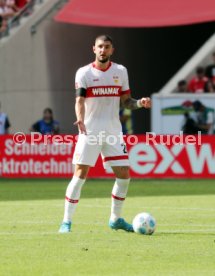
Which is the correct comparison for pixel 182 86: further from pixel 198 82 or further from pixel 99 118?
pixel 99 118

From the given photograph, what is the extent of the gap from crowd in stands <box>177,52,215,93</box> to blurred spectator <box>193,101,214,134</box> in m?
0.76

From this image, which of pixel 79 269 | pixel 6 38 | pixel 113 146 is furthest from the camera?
pixel 6 38

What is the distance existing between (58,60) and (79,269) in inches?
959

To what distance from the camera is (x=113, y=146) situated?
1414 centimetres

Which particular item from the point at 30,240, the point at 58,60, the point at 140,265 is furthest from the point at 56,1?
the point at 140,265

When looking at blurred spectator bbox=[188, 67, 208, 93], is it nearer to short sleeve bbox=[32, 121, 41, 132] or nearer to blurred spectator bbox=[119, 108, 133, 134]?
blurred spectator bbox=[119, 108, 133, 134]

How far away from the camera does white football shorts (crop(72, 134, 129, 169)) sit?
45.9ft

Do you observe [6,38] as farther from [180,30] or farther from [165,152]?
[165,152]

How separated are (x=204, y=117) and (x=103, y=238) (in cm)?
1528

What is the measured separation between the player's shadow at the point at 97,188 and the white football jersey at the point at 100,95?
705 centimetres

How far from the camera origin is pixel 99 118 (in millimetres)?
14078

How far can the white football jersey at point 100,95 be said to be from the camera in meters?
14.0

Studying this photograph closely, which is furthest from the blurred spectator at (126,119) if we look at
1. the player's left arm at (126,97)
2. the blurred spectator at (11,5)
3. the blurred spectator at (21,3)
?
the player's left arm at (126,97)

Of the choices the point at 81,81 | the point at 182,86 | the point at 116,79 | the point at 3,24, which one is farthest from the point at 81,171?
the point at 3,24
